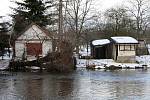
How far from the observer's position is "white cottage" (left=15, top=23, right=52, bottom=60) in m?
55.2

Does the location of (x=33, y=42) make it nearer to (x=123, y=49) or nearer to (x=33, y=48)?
(x=33, y=48)

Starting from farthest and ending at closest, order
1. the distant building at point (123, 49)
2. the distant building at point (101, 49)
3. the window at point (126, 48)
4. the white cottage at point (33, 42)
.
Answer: the distant building at point (101, 49) → the window at point (126, 48) → the distant building at point (123, 49) → the white cottage at point (33, 42)

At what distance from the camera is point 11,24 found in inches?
2456

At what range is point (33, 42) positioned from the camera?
182ft

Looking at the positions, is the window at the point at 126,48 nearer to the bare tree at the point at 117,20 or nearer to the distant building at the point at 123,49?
the distant building at the point at 123,49

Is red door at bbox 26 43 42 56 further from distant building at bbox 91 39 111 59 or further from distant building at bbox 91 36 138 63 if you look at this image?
distant building at bbox 91 39 111 59

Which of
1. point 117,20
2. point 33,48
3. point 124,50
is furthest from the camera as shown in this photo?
point 117,20

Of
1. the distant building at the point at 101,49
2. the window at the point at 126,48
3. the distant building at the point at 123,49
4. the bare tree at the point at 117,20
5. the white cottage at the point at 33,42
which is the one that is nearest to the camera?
the white cottage at the point at 33,42

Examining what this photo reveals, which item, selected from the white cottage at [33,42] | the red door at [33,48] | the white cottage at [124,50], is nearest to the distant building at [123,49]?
the white cottage at [124,50]

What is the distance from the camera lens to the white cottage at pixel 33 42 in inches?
2172

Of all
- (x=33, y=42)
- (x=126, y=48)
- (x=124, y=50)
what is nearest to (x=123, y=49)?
(x=124, y=50)

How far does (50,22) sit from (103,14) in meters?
26.9

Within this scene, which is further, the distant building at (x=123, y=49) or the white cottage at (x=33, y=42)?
the distant building at (x=123, y=49)

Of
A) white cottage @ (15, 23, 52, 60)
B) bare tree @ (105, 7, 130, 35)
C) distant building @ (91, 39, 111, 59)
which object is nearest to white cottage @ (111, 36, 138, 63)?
distant building @ (91, 39, 111, 59)
